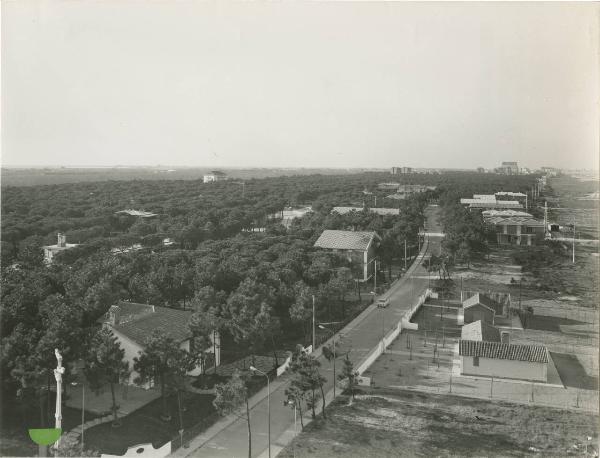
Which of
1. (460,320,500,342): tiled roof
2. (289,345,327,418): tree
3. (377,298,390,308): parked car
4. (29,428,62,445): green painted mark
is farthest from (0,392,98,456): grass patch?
(377,298,390,308): parked car

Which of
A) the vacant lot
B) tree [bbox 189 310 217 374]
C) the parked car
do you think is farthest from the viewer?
the parked car

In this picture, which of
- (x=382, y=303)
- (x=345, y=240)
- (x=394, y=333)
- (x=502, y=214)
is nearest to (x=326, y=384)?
(x=394, y=333)

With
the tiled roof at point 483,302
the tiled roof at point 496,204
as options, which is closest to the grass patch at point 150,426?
the tiled roof at point 483,302

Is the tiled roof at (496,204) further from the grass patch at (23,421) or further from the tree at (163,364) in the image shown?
the grass patch at (23,421)

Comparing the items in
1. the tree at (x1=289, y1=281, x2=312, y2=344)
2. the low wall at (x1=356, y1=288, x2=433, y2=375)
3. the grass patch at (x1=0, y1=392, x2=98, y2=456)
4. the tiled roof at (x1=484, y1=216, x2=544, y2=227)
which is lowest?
the low wall at (x1=356, y1=288, x2=433, y2=375)

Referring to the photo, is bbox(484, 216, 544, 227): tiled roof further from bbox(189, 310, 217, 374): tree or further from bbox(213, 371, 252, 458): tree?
bbox(213, 371, 252, 458): tree

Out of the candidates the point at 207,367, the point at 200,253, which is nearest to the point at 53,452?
the point at 207,367

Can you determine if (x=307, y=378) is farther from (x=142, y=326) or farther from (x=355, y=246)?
(x=355, y=246)
